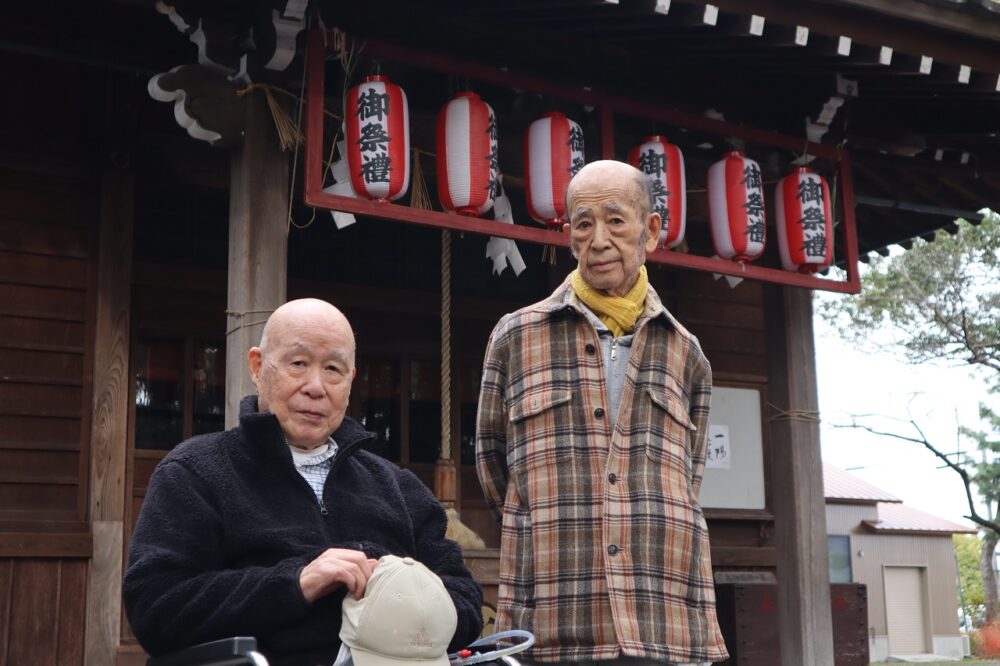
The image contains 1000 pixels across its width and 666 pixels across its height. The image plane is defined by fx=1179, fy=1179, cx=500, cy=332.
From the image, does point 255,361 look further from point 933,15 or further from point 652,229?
point 933,15

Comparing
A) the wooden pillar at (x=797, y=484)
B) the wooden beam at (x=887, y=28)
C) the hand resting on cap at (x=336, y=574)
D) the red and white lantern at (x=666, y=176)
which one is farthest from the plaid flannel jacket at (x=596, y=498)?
the wooden pillar at (x=797, y=484)

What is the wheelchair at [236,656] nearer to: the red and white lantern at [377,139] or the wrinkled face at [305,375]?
the wrinkled face at [305,375]

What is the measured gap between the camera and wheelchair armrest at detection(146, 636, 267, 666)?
2023 mm

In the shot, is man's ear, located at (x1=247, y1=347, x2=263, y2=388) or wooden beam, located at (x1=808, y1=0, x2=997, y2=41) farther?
wooden beam, located at (x1=808, y1=0, x2=997, y2=41)

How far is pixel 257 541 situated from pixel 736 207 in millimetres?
4303

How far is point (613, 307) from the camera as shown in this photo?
2.81 metres

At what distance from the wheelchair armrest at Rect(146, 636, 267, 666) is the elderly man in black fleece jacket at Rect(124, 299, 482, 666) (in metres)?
0.05

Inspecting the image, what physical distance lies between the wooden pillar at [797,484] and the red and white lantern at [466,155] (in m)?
2.62

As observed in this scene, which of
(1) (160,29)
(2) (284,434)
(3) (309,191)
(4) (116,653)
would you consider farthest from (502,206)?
(2) (284,434)

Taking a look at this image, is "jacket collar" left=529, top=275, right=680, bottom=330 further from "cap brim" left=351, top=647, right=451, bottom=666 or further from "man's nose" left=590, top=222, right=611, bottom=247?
"cap brim" left=351, top=647, right=451, bottom=666

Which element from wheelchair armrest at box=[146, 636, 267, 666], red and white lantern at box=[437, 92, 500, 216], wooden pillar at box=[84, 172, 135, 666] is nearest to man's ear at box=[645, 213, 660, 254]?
wheelchair armrest at box=[146, 636, 267, 666]

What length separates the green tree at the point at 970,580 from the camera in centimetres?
3459

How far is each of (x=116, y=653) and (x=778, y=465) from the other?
389cm

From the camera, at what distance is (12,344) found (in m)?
5.72
